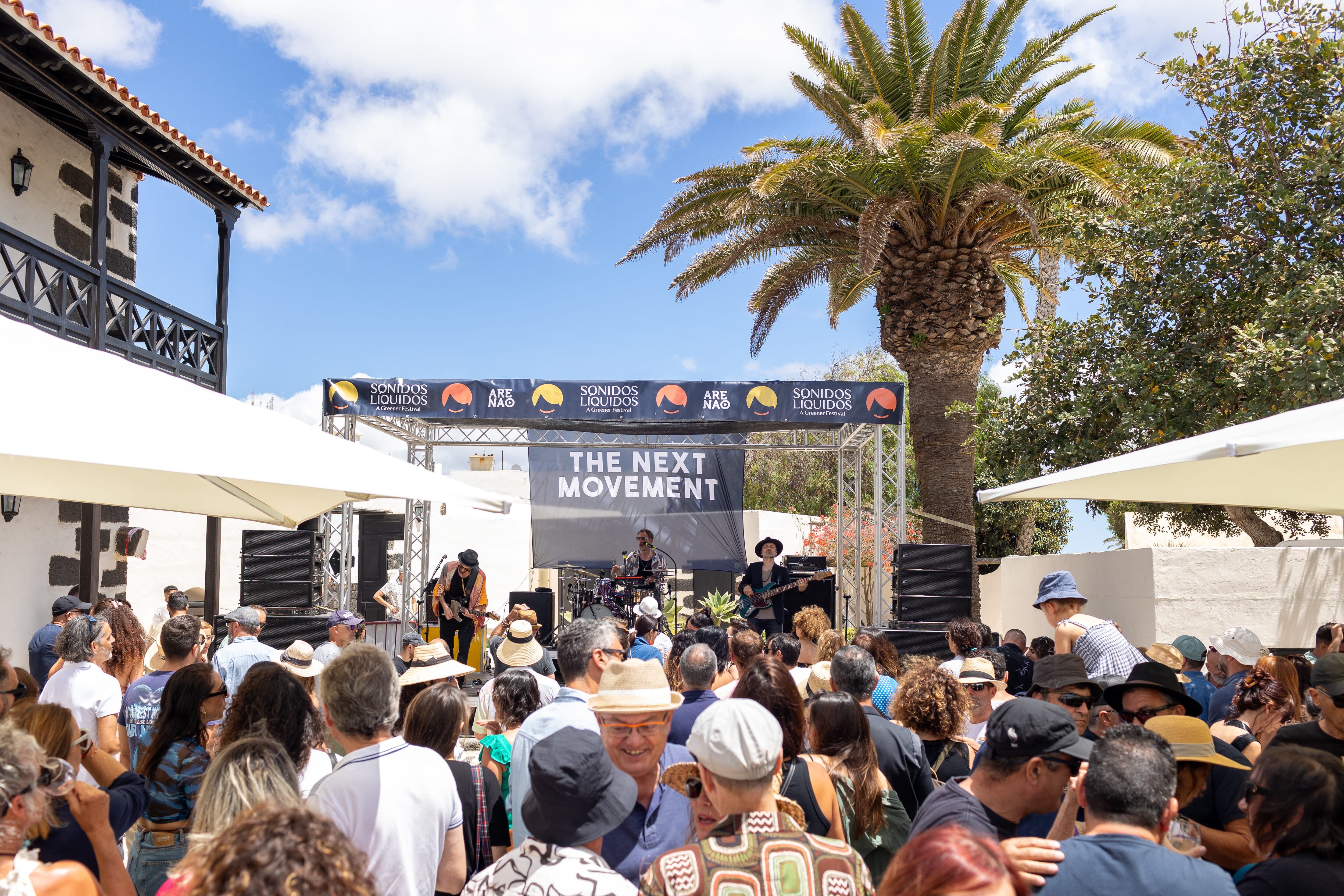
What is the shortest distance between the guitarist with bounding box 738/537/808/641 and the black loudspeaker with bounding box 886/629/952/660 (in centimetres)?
182

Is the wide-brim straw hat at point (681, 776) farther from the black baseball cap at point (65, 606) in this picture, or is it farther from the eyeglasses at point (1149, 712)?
the black baseball cap at point (65, 606)

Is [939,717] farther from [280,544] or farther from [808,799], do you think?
[280,544]

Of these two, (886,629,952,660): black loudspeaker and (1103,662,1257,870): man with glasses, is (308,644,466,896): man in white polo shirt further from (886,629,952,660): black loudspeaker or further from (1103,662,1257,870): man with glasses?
(886,629,952,660): black loudspeaker

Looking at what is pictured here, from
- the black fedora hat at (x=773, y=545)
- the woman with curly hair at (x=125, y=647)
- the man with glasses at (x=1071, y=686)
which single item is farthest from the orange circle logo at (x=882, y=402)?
the woman with curly hair at (x=125, y=647)

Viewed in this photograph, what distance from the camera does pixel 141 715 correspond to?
3695mm

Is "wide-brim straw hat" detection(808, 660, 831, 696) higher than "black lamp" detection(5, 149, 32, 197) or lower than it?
lower

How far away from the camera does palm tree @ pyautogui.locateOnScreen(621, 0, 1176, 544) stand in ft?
35.9

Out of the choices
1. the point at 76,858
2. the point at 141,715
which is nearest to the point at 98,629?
the point at 141,715

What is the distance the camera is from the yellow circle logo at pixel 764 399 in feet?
38.7

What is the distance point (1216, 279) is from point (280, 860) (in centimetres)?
926

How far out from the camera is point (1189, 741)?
2848mm

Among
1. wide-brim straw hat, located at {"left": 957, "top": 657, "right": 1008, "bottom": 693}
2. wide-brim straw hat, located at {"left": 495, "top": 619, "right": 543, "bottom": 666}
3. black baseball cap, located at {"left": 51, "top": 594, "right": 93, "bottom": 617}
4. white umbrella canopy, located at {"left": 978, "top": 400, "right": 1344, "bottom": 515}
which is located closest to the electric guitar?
white umbrella canopy, located at {"left": 978, "top": 400, "right": 1344, "bottom": 515}

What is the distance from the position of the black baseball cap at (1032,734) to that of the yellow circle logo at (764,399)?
30.5 ft

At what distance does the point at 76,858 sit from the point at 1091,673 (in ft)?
14.2
